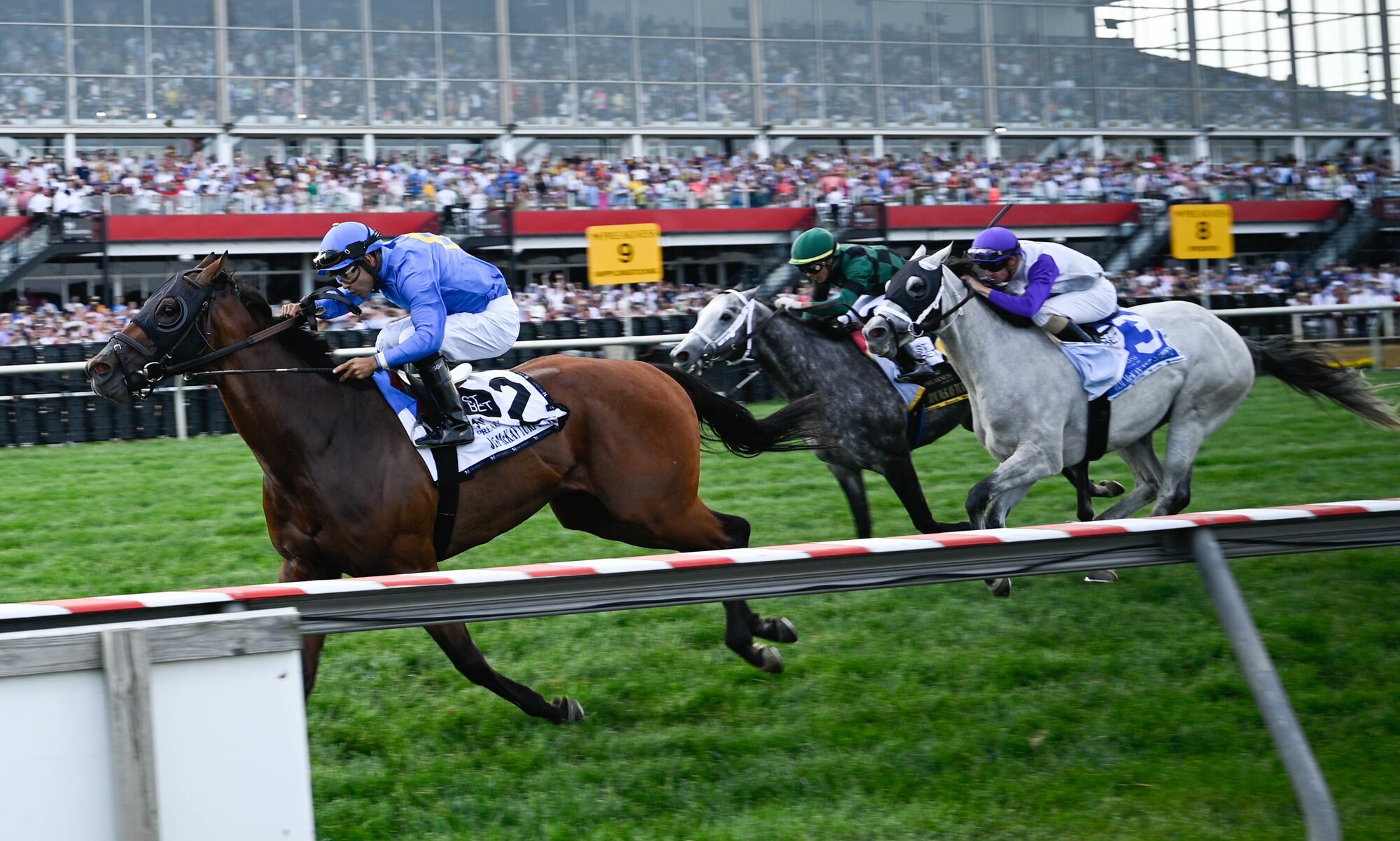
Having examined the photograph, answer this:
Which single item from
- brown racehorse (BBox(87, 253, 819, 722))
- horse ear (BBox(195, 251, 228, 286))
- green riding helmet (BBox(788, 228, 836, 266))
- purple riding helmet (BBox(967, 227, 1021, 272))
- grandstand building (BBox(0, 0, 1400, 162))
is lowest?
brown racehorse (BBox(87, 253, 819, 722))

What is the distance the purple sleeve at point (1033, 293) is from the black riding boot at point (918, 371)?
0.80 m

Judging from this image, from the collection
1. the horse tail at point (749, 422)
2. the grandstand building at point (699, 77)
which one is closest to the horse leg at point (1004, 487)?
the horse tail at point (749, 422)

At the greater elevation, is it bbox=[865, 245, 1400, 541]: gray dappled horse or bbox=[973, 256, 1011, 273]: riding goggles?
bbox=[973, 256, 1011, 273]: riding goggles

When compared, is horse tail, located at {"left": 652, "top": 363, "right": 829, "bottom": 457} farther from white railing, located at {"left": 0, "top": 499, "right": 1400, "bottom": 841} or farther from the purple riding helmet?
white railing, located at {"left": 0, "top": 499, "right": 1400, "bottom": 841}

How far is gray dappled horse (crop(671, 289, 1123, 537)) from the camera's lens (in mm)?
6418

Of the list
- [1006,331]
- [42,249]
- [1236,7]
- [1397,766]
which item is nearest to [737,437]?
[1006,331]

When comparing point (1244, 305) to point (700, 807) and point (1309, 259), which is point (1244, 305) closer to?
point (1309, 259)

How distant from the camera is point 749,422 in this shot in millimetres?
5195

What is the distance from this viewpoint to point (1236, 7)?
36.9m

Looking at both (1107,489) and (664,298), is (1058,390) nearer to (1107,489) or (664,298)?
(1107,489)

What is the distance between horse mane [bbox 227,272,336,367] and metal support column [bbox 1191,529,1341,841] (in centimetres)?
279

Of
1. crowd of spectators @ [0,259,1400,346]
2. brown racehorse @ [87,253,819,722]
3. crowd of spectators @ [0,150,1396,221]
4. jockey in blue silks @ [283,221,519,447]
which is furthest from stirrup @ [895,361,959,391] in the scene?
crowd of spectators @ [0,150,1396,221]

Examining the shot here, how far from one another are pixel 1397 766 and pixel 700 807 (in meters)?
1.90

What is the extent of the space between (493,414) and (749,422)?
119 cm
